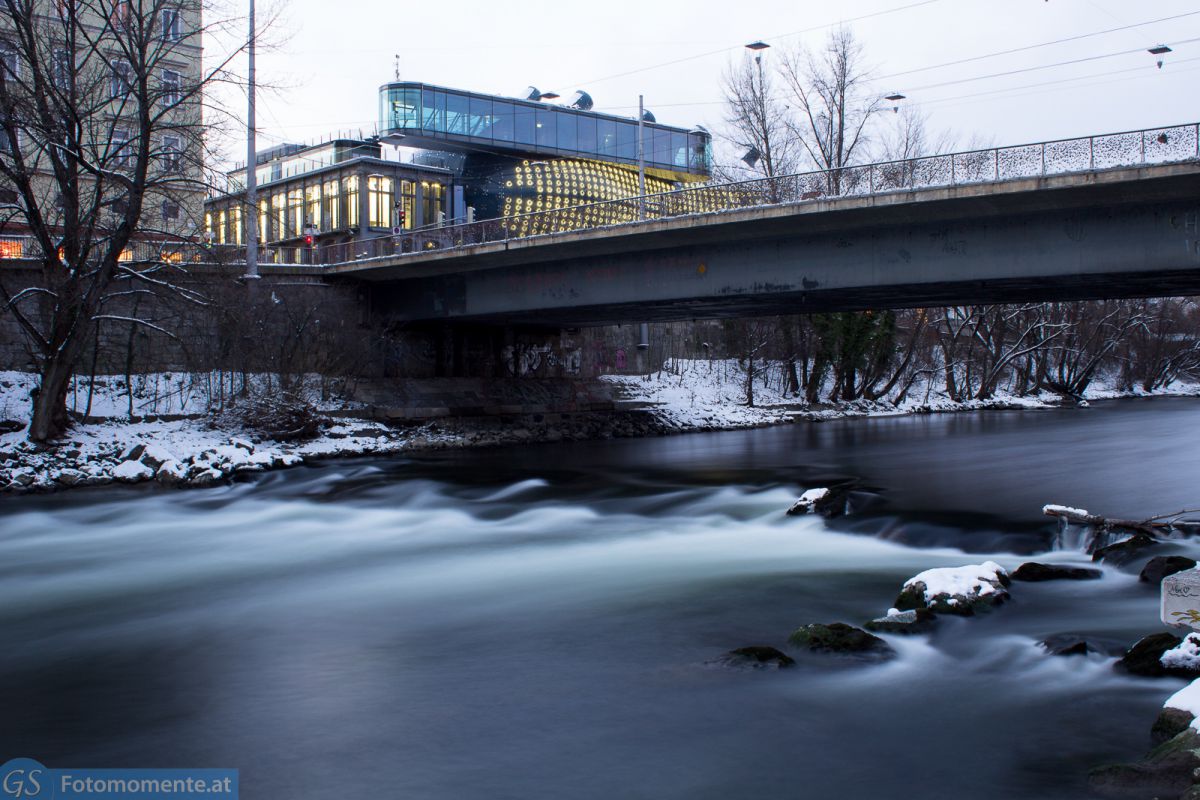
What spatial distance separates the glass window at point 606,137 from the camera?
271ft

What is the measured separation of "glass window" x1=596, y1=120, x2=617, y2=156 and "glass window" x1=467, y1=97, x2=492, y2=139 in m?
10.6

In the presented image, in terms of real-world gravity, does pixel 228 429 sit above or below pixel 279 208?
below

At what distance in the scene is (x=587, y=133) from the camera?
81688 millimetres

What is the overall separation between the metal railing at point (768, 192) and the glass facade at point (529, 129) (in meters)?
31.8

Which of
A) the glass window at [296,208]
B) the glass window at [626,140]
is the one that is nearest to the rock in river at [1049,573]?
the glass window at [296,208]

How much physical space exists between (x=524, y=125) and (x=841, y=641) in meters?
71.6

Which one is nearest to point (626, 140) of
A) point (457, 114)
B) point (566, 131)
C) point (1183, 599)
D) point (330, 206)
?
point (566, 131)

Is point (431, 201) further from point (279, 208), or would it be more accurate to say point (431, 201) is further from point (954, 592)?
point (954, 592)

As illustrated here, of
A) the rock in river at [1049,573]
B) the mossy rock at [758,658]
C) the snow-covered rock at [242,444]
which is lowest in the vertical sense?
the mossy rock at [758,658]

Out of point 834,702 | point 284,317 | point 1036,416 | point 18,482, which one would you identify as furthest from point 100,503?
point 1036,416

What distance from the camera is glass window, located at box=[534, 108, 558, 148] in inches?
3093

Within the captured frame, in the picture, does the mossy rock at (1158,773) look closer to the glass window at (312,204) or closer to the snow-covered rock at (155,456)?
the snow-covered rock at (155,456)

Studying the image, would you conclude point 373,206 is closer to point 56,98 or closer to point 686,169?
point 686,169

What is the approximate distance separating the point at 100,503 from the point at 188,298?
22.3 feet
